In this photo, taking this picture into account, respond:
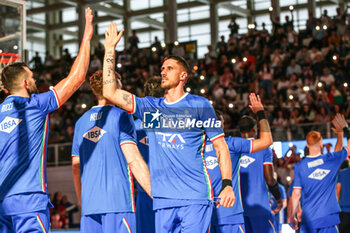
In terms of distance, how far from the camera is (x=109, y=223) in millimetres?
5043

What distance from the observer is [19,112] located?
4.73 metres

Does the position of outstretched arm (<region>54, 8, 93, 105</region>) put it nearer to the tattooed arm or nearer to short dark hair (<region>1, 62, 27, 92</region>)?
the tattooed arm

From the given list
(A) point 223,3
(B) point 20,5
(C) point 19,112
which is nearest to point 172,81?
(C) point 19,112

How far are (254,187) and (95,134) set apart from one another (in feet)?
8.72

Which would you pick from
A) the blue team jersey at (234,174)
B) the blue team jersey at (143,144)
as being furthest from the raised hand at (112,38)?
the blue team jersey at (234,174)

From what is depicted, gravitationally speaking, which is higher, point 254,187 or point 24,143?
point 24,143

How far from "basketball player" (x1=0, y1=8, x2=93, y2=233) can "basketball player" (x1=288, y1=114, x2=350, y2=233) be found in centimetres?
365

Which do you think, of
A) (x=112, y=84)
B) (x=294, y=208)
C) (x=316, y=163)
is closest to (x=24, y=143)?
(x=112, y=84)

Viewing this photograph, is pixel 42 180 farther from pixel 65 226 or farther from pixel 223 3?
pixel 223 3

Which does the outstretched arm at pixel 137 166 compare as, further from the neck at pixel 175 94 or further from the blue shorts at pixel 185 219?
the neck at pixel 175 94

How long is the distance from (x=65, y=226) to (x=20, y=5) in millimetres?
10532

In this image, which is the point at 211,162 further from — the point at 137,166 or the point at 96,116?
the point at 96,116

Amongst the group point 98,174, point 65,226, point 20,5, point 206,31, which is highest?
point 206,31

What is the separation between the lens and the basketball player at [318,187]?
23.6 feet
